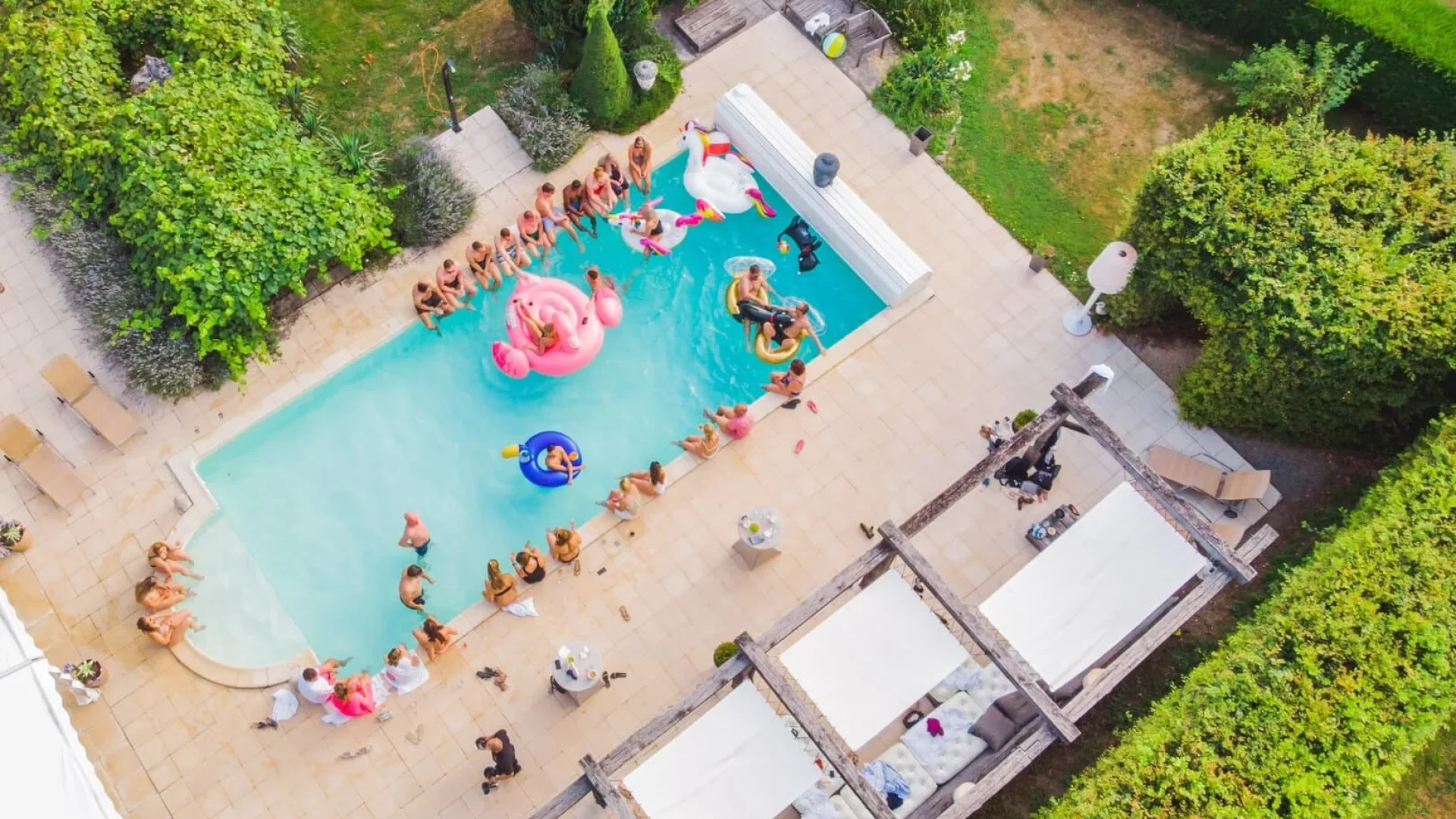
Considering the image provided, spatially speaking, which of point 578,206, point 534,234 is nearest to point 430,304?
point 534,234

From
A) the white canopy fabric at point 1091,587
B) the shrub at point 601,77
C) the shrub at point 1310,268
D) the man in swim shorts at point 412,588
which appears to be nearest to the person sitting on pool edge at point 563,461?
the man in swim shorts at point 412,588

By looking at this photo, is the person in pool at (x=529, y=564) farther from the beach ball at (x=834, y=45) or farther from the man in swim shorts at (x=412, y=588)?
the beach ball at (x=834, y=45)

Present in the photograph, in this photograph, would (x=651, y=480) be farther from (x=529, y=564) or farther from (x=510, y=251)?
(x=510, y=251)

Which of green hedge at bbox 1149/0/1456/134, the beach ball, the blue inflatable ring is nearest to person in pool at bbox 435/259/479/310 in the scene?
the blue inflatable ring

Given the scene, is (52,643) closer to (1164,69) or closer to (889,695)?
(889,695)

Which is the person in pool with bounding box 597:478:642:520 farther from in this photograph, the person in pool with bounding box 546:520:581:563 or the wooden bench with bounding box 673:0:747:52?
the wooden bench with bounding box 673:0:747:52
